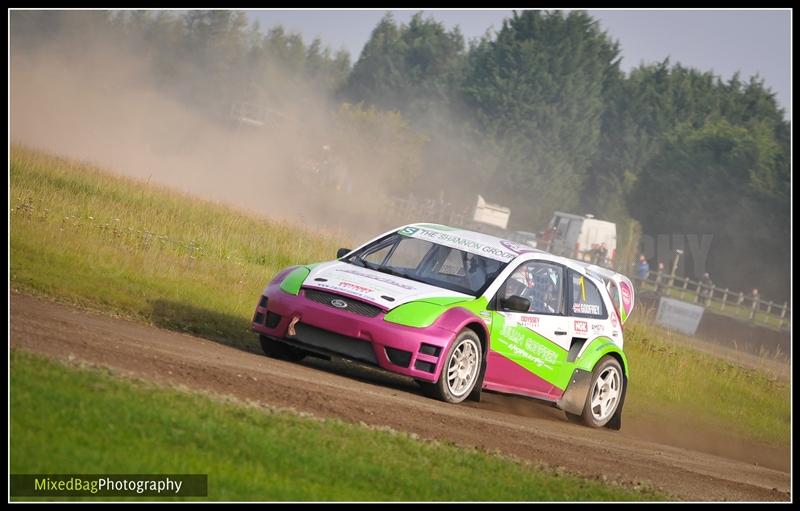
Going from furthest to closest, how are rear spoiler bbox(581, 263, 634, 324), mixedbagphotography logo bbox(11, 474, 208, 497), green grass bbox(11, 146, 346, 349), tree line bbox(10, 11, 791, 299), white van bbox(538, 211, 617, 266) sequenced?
tree line bbox(10, 11, 791, 299) → white van bbox(538, 211, 617, 266) → rear spoiler bbox(581, 263, 634, 324) → green grass bbox(11, 146, 346, 349) → mixedbagphotography logo bbox(11, 474, 208, 497)

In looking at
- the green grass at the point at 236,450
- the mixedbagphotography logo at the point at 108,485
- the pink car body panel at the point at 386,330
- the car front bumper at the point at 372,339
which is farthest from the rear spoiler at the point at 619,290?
the mixedbagphotography logo at the point at 108,485

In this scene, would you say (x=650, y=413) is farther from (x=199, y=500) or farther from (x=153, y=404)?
(x=199, y=500)

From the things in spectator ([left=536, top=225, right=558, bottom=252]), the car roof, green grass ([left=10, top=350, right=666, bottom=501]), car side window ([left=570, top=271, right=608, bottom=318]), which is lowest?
green grass ([left=10, top=350, right=666, bottom=501])

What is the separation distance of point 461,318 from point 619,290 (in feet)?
12.4

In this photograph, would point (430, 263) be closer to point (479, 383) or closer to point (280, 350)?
point (479, 383)

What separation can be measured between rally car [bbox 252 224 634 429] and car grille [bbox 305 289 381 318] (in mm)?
12

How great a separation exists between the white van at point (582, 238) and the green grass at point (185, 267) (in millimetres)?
25716

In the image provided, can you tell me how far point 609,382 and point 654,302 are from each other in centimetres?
2897

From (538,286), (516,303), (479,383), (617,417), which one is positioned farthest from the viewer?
(617,417)

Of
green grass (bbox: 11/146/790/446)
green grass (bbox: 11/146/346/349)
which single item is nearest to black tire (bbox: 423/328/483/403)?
green grass (bbox: 11/146/790/446)

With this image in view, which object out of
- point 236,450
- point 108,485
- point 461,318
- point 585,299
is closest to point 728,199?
point 585,299

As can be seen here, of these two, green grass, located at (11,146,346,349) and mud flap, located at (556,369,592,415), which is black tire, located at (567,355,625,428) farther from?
green grass, located at (11,146,346,349)

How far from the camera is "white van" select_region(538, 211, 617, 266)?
51.5 meters

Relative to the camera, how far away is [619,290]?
14.1 metres
